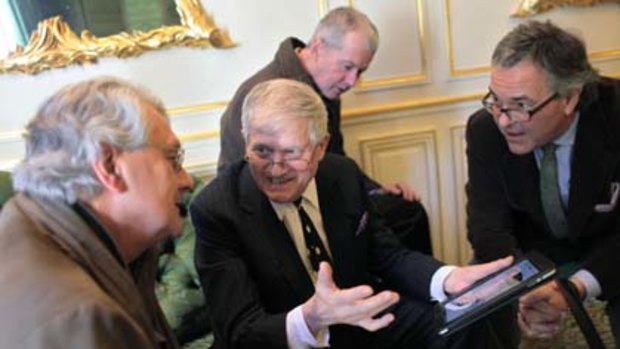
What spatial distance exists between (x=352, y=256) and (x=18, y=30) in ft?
5.14

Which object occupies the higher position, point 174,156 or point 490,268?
point 174,156

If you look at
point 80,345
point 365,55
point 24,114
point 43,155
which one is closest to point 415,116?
point 365,55

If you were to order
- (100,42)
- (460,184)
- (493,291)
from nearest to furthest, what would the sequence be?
(493,291) → (100,42) → (460,184)

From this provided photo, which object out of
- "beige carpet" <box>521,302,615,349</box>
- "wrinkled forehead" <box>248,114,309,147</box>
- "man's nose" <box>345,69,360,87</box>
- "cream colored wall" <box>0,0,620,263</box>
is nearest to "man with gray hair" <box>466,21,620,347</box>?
"beige carpet" <box>521,302,615,349</box>

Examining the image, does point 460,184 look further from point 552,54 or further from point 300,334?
point 300,334

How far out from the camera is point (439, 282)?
1610 mm

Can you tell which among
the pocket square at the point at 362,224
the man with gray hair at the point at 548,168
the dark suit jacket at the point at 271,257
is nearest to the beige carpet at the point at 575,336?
the man with gray hair at the point at 548,168

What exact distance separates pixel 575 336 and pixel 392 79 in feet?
4.42

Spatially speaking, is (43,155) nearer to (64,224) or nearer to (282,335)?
(64,224)

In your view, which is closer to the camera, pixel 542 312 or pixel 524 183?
pixel 542 312

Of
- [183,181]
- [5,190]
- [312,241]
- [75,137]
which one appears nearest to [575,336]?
[312,241]

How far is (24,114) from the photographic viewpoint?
95.2 inches

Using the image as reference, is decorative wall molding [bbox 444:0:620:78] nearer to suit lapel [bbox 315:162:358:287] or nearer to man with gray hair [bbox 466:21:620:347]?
man with gray hair [bbox 466:21:620:347]

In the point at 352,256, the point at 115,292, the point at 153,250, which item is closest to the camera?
the point at 115,292
